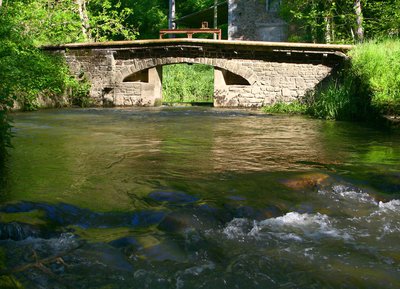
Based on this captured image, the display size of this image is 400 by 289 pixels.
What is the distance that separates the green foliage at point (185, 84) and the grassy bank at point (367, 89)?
9069 millimetres

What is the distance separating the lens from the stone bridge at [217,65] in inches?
611

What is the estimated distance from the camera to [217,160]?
18.8 feet

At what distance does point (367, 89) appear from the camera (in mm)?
10297

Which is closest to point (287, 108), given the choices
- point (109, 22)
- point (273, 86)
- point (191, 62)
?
point (273, 86)

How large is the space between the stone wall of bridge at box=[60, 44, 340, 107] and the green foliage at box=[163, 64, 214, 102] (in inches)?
144

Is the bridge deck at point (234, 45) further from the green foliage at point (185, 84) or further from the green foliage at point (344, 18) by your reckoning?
the green foliage at point (185, 84)

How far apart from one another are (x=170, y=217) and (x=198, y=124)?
7137mm

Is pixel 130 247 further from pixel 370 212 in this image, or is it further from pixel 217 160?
pixel 217 160

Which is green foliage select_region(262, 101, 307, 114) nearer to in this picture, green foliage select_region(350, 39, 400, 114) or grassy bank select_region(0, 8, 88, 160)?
green foliage select_region(350, 39, 400, 114)

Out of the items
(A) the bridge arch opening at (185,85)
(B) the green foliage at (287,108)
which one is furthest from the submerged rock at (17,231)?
(A) the bridge arch opening at (185,85)

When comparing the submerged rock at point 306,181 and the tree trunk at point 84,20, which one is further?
the tree trunk at point 84,20

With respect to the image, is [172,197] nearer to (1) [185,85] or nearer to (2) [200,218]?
(2) [200,218]

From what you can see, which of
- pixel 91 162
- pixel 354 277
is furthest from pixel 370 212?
pixel 91 162

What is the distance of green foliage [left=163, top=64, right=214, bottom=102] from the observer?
21641 mm
